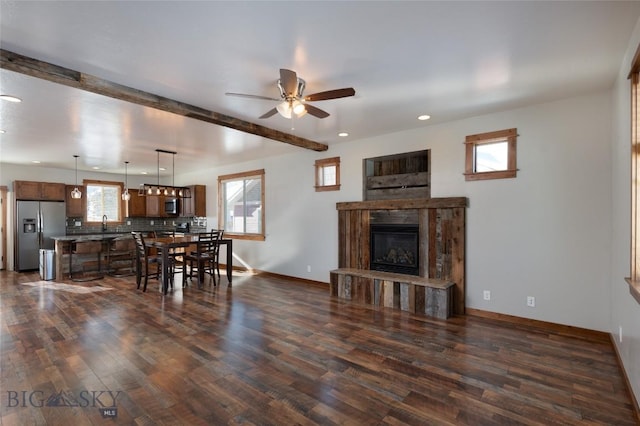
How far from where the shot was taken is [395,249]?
4.96 metres

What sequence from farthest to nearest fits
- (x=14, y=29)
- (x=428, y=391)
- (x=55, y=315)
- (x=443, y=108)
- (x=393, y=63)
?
(x=55, y=315)
(x=443, y=108)
(x=393, y=63)
(x=428, y=391)
(x=14, y=29)

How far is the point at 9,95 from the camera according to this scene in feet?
10.7

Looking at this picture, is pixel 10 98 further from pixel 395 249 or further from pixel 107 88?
pixel 395 249

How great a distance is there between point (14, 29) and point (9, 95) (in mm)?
1613

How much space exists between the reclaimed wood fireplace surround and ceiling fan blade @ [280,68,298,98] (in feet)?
8.69

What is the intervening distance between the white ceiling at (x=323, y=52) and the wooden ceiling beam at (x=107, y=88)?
61 mm

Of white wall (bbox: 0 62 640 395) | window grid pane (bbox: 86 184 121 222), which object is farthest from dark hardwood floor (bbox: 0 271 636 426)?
window grid pane (bbox: 86 184 121 222)

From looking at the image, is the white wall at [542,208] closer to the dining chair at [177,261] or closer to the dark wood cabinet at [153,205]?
the dining chair at [177,261]

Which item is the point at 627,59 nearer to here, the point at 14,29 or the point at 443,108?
the point at 443,108

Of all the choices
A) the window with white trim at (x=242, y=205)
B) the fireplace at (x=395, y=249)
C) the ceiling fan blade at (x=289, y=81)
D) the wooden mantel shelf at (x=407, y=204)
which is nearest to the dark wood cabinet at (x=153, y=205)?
the window with white trim at (x=242, y=205)

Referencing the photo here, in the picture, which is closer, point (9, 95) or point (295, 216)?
point (9, 95)

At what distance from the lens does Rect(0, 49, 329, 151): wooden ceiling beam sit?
97.3 inches

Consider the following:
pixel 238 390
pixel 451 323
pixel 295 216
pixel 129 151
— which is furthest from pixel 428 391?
pixel 129 151

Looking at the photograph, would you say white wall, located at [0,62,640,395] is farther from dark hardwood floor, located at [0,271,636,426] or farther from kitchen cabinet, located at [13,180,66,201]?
kitchen cabinet, located at [13,180,66,201]
